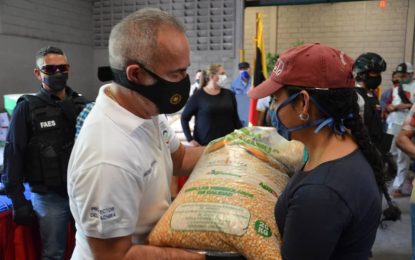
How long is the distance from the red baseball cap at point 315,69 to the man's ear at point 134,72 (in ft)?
1.23

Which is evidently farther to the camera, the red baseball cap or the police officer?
the police officer

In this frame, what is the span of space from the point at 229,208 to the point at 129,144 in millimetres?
349

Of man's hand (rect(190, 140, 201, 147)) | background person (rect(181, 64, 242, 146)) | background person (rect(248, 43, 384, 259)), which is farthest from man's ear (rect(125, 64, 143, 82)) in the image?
man's hand (rect(190, 140, 201, 147))

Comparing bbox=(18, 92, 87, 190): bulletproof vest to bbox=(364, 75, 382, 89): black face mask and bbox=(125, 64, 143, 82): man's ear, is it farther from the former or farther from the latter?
bbox=(364, 75, 382, 89): black face mask

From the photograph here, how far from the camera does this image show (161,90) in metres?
0.99

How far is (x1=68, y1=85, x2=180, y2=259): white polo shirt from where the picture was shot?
863 millimetres

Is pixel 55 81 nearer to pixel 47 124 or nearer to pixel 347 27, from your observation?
pixel 47 124

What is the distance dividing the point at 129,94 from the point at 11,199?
1.36 m

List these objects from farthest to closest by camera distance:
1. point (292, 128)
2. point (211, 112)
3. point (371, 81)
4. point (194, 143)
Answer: point (194, 143) → point (211, 112) → point (371, 81) → point (292, 128)

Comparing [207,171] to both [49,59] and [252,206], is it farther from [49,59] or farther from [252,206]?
[49,59]

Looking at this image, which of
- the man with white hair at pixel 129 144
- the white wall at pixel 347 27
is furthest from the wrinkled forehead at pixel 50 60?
the white wall at pixel 347 27

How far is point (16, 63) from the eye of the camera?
187 inches

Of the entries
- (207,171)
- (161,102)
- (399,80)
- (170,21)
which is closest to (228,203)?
(207,171)

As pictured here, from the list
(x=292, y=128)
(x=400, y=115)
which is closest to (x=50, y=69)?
(x=292, y=128)
